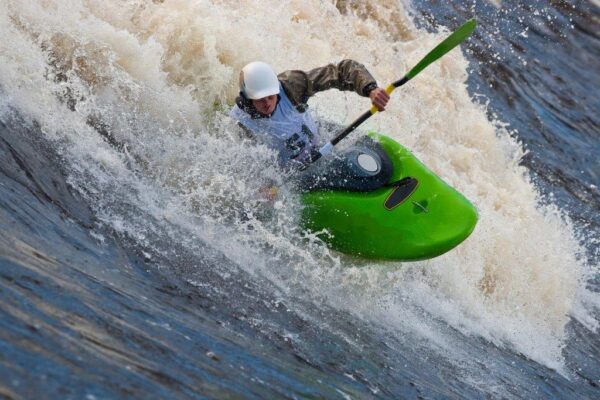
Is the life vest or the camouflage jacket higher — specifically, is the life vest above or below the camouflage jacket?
below

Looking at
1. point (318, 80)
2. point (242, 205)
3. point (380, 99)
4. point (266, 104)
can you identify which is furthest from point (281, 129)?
point (380, 99)

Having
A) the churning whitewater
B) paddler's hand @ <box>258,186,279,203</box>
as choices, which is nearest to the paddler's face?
the churning whitewater

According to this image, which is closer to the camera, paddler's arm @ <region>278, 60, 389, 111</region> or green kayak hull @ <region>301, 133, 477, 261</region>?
green kayak hull @ <region>301, 133, 477, 261</region>

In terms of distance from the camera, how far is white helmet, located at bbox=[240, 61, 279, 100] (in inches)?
234

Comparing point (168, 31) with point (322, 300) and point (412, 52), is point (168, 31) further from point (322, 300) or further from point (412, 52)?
point (412, 52)

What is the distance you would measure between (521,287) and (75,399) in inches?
234

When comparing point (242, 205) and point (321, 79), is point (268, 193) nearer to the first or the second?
point (242, 205)

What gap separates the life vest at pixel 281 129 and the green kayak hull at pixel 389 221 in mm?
348

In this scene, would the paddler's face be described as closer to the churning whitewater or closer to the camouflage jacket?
the camouflage jacket

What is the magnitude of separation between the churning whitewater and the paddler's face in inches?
8.9

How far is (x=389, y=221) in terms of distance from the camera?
5.98 meters

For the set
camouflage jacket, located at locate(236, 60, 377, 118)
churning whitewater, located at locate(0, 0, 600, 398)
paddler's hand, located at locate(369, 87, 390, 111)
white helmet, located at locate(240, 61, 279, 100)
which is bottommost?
churning whitewater, located at locate(0, 0, 600, 398)

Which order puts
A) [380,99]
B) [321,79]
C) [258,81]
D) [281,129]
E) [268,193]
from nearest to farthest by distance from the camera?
1. [380,99]
2. [268,193]
3. [258,81]
4. [281,129]
5. [321,79]

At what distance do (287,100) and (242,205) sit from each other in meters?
0.89
